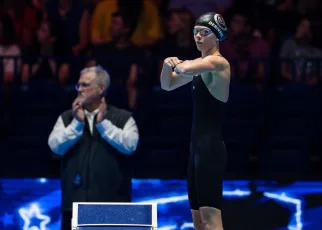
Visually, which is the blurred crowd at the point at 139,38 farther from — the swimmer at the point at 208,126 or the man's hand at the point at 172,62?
the man's hand at the point at 172,62

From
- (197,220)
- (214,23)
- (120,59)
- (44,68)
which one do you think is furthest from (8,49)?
(197,220)

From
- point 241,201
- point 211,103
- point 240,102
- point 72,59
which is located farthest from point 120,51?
point 211,103

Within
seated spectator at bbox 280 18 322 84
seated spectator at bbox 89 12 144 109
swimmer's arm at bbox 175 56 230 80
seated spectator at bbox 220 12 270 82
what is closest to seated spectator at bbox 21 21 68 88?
seated spectator at bbox 89 12 144 109

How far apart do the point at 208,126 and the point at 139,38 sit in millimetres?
4272

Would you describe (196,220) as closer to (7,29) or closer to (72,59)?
(72,59)

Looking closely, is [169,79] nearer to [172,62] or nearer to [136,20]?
[172,62]

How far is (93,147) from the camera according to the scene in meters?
7.03

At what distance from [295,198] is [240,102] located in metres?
1.77

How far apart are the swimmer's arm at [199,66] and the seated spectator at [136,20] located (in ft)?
14.1

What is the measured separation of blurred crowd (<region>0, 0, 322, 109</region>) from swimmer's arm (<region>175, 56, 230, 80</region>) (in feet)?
12.0

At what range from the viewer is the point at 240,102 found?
9.19m

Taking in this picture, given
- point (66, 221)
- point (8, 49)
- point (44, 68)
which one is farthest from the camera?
point (8, 49)

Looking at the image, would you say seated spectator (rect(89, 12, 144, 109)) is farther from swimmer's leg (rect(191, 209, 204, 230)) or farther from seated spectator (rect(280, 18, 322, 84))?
swimmer's leg (rect(191, 209, 204, 230))

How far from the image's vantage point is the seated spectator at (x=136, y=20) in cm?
974
